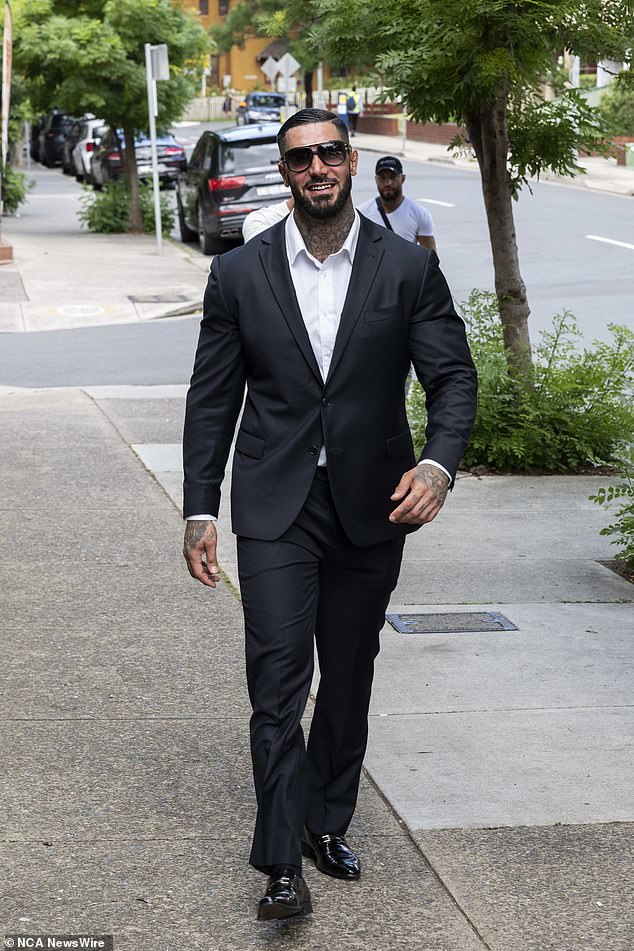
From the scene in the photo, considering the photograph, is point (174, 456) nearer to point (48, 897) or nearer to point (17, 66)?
point (48, 897)

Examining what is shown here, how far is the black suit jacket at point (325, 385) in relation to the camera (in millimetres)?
3773

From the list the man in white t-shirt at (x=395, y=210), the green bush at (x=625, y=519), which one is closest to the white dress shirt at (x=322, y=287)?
the green bush at (x=625, y=519)

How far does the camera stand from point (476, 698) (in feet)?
18.0

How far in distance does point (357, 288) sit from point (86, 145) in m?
37.6

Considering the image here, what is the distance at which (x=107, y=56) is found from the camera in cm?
2484

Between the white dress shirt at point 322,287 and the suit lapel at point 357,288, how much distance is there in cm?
2

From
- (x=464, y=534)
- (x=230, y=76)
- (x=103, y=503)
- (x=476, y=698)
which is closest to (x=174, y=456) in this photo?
(x=103, y=503)

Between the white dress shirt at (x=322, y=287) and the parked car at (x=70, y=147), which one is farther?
the parked car at (x=70, y=147)

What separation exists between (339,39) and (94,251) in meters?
15.7

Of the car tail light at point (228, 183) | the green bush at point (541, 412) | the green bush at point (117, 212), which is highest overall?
the car tail light at point (228, 183)

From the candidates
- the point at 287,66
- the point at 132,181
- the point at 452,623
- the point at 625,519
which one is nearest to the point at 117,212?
the point at 132,181

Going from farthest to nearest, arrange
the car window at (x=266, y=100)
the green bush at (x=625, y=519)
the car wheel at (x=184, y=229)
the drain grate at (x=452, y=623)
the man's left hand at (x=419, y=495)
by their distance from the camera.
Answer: the car window at (x=266, y=100) < the car wheel at (x=184, y=229) < the green bush at (x=625, y=519) < the drain grate at (x=452, y=623) < the man's left hand at (x=419, y=495)

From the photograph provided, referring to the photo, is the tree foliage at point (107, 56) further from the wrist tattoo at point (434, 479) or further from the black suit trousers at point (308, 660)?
the wrist tattoo at point (434, 479)

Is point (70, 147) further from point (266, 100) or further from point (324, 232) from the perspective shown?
point (324, 232)
